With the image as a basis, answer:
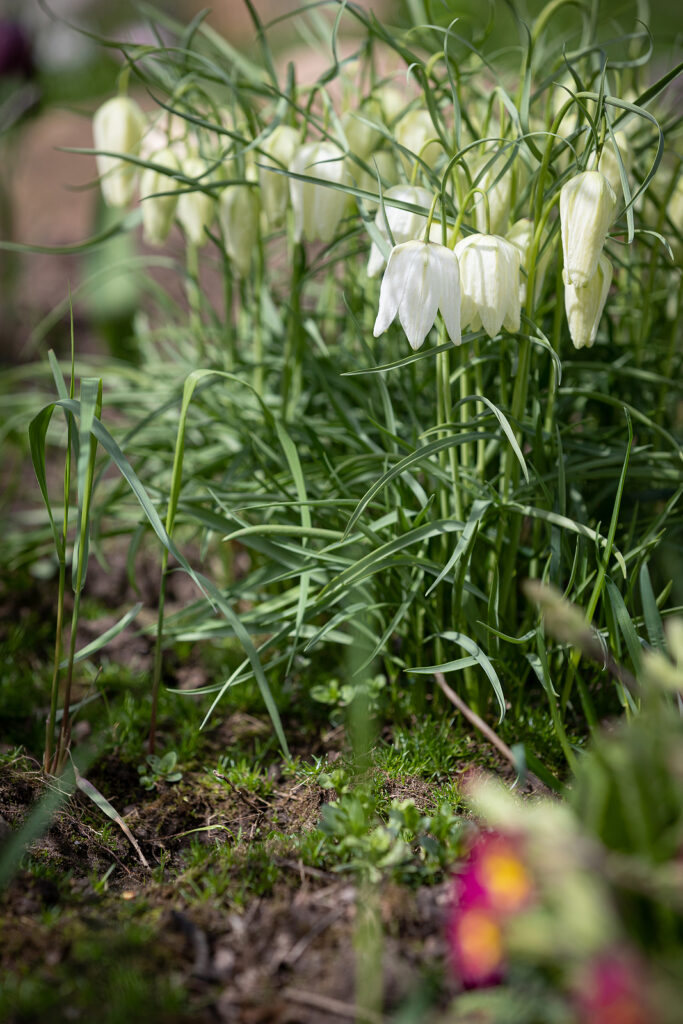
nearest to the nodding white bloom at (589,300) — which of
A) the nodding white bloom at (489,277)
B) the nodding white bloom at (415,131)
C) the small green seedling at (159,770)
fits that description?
the nodding white bloom at (489,277)

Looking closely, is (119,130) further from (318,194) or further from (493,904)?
(493,904)

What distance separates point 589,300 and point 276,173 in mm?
556

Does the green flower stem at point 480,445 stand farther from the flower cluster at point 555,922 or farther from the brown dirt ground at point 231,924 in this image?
the flower cluster at point 555,922

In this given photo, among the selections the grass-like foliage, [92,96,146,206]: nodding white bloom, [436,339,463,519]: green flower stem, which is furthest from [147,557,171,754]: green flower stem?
[92,96,146,206]: nodding white bloom

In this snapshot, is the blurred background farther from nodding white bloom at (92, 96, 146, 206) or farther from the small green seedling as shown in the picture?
the small green seedling

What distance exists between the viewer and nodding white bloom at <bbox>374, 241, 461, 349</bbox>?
100 centimetres

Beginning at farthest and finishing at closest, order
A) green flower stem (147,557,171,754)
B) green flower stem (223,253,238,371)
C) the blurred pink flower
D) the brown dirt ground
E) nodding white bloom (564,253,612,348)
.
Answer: green flower stem (223,253,238,371) < green flower stem (147,557,171,754) < nodding white bloom (564,253,612,348) < the brown dirt ground < the blurred pink flower

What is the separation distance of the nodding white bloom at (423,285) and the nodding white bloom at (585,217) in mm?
146

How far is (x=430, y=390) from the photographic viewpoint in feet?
5.29

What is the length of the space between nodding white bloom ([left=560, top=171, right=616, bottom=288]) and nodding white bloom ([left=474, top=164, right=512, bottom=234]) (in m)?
0.14

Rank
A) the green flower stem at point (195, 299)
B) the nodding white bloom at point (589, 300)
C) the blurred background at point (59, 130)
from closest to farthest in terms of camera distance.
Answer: the nodding white bloom at point (589, 300), the green flower stem at point (195, 299), the blurred background at point (59, 130)

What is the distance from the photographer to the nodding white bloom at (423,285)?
3.27 feet

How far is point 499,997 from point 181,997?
299 millimetres

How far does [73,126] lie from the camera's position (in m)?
4.16
